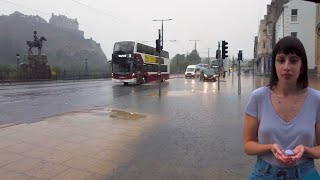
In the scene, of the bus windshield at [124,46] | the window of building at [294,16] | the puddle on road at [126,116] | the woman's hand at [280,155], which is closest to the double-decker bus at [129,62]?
the bus windshield at [124,46]

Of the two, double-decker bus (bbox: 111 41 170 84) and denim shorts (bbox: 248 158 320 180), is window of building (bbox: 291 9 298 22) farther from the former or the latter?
denim shorts (bbox: 248 158 320 180)

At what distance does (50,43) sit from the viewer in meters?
125

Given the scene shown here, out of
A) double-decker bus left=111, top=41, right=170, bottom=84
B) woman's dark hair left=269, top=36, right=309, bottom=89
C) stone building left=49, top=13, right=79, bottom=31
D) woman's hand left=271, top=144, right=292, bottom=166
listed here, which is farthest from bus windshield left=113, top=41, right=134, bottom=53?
stone building left=49, top=13, right=79, bottom=31

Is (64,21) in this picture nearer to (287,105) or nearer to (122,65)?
(122,65)

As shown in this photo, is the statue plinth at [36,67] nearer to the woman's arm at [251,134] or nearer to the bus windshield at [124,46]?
the bus windshield at [124,46]

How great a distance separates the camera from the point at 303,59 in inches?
97.4

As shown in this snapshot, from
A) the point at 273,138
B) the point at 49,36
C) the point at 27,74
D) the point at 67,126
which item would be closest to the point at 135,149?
the point at 67,126

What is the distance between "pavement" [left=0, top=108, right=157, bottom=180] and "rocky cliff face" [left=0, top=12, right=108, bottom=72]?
85396 mm

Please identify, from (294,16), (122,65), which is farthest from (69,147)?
(294,16)

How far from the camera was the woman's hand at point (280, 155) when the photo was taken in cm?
221

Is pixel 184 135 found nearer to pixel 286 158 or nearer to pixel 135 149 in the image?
pixel 135 149

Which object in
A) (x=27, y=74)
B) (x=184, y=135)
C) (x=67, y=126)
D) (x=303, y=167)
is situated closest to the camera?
(x=303, y=167)

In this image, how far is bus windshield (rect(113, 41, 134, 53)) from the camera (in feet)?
113

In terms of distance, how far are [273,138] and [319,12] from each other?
136 feet
